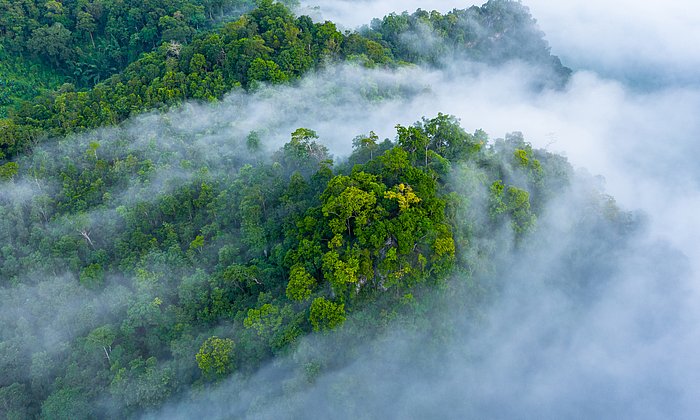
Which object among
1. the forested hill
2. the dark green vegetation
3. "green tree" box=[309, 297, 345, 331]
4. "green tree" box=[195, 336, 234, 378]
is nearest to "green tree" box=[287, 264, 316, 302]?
the dark green vegetation

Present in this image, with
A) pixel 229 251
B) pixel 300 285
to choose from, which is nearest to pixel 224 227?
pixel 229 251

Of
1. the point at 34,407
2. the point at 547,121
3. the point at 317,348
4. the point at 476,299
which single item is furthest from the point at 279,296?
the point at 547,121

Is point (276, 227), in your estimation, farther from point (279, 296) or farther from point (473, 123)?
point (473, 123)

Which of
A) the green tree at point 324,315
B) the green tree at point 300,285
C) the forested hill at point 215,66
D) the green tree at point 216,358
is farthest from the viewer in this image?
the forested hill at point 215,66

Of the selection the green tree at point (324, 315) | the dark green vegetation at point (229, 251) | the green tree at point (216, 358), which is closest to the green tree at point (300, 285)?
the dark green vegetation at point (229, 251)

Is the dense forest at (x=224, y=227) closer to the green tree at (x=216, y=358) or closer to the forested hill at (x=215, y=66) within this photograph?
the green tree at (x=216, y=358)
